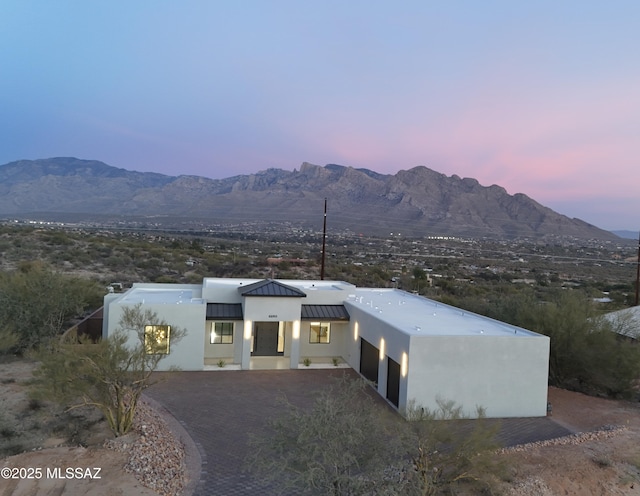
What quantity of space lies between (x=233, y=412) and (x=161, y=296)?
8.66 m

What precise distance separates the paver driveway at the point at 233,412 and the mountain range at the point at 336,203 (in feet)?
249

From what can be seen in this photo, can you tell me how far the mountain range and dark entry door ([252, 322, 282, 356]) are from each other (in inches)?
2868

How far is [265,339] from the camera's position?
2041cm

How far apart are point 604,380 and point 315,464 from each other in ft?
48.0

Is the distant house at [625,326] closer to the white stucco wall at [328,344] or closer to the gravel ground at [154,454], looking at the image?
the white stucco wall at [328,344]

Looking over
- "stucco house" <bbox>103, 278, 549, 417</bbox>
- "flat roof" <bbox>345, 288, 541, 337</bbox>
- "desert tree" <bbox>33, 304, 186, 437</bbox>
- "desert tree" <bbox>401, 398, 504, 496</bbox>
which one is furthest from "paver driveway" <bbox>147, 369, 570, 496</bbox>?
"desert tree" <bbox>401, 398, 504, 496</bbox>

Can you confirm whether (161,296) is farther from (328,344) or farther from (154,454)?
(154,454)

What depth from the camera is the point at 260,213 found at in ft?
344

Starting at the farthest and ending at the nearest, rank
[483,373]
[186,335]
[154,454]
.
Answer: [186,335]
[483,373]
[154,454]

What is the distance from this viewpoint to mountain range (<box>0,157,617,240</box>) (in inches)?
3878

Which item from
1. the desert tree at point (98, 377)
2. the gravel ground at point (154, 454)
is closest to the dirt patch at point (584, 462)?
the gravel ground at point (154, 454)

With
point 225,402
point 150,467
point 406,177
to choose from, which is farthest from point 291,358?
point 406,177

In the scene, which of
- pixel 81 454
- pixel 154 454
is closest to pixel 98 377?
pixel 81 454

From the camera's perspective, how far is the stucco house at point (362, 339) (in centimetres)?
1426
